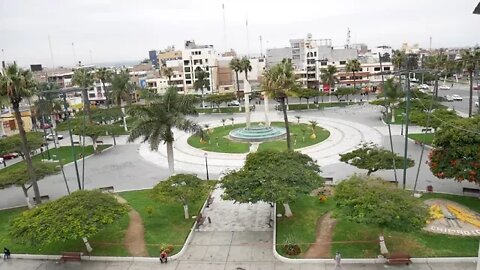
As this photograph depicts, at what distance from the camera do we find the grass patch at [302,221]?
27844 mm

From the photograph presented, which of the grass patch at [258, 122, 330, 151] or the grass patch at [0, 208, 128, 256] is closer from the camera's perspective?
the grass patch at [0, 208, 128, 256]

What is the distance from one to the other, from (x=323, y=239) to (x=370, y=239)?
→ 3160mm

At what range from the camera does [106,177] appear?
46750mm

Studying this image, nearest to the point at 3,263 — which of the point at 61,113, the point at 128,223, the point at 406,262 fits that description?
the point at 128,223

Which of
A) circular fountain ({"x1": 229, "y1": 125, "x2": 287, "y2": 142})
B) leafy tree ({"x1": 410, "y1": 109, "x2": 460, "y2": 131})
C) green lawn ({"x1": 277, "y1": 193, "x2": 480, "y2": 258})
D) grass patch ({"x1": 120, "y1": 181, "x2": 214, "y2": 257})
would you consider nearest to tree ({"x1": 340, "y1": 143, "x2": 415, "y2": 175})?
green lawn ({"x1": 277, "y1": 193, "x2": 480, "y2": 258})

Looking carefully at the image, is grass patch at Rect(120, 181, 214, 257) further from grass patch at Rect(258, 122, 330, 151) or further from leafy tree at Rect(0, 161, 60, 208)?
grass patch at Rect(258, 122, 330, 151)

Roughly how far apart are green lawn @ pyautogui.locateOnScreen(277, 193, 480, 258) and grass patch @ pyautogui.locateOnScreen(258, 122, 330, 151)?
2297cm

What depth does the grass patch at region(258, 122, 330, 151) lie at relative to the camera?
54719mm

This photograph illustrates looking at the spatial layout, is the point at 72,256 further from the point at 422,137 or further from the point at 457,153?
the point at 422,137

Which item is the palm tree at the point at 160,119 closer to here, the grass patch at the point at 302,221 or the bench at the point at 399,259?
the grass patch at the point at 302,221

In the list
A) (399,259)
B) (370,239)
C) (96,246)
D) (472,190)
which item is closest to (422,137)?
(472,190)

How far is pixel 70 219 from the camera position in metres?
25.5

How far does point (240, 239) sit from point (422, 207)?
41.0 ft

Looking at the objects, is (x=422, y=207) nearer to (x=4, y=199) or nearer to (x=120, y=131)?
(x=4, y=199)
